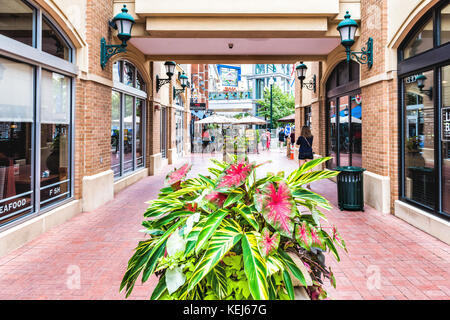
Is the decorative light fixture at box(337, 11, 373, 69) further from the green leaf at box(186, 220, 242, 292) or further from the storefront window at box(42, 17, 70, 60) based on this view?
the green leaf at box(186, 220, 242, 292)

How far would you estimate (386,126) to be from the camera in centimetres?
644

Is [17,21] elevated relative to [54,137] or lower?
elevated

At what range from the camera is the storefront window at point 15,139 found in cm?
460

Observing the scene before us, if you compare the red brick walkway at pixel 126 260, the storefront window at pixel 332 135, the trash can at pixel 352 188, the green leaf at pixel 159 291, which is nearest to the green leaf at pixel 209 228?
the green leaf at pixel 159 291

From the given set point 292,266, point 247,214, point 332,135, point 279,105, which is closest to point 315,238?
point 292,266

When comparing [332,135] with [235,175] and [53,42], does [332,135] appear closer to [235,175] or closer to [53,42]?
[53,42]

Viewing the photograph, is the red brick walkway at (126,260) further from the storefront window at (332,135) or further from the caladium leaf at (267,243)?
the storefront window at (332,135)

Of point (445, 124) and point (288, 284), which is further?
point (445, 124)

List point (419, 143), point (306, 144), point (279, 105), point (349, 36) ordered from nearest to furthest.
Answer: point (419, 143), point (349, 36), point (306, 144), point (279, 105)

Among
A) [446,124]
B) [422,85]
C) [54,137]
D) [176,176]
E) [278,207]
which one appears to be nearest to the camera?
[278,207]

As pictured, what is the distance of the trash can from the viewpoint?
6508 mm

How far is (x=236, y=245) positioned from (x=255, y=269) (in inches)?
10.2

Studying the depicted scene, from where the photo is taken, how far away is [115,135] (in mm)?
9078
